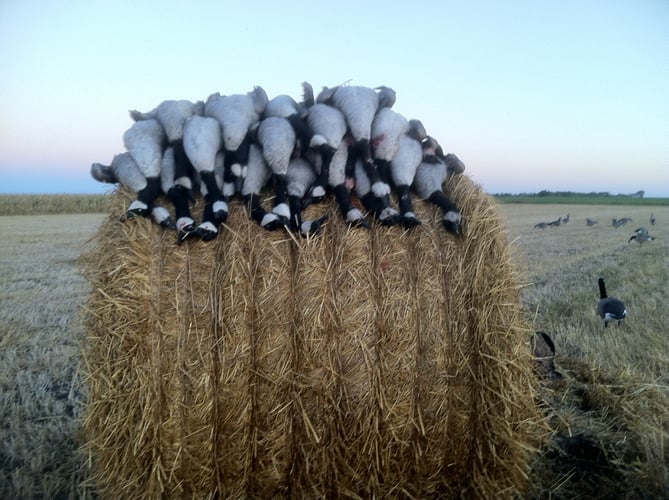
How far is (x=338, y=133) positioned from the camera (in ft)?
10.3

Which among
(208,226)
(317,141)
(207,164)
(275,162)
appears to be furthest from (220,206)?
(317,141)

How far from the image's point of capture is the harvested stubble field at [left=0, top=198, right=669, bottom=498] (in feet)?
11.3

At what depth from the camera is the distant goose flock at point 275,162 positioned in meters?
3.01

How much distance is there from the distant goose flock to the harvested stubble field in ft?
2.29

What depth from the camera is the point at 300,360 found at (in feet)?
9.87

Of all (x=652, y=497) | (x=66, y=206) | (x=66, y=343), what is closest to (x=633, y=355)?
(x=652, y=497)

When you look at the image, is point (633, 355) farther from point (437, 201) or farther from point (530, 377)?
point (437, 201)

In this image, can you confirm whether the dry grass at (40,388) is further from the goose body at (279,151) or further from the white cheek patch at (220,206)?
the goose body at (279,151)

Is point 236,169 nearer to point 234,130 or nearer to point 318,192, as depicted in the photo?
point 234,130

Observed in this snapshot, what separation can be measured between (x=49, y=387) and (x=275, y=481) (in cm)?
270

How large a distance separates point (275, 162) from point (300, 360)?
115 cm

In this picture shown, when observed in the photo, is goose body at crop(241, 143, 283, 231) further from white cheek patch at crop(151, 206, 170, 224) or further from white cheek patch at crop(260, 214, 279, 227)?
white cheek patch at crop(151, 206, 170, 224)

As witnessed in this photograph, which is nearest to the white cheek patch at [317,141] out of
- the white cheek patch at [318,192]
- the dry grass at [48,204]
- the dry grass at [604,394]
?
the white cheek patch at [318,192]

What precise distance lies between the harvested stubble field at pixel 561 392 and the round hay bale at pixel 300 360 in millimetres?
420
